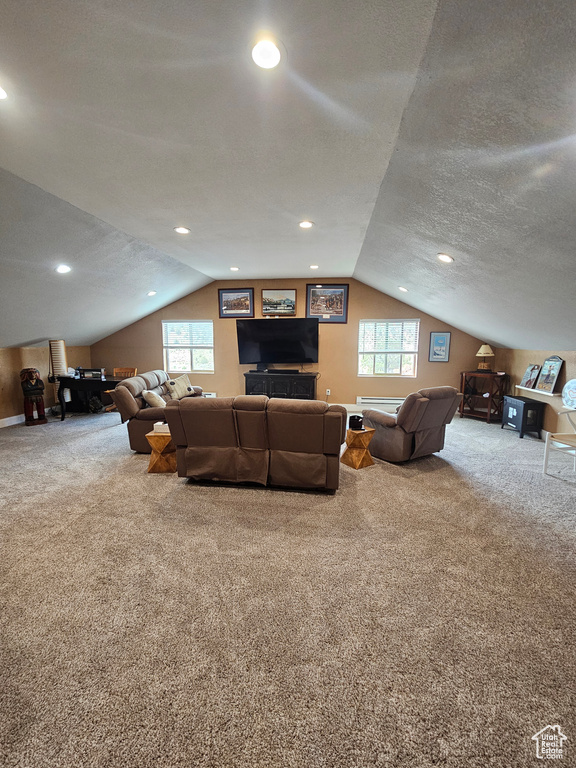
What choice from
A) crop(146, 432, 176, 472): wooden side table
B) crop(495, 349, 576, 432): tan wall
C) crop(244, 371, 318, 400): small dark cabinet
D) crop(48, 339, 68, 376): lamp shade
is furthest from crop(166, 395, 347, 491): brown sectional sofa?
crop(48, 339, 68, 376): lamp shade

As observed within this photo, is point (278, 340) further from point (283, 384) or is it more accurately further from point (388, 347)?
point (388, 347)

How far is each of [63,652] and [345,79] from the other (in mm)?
3188

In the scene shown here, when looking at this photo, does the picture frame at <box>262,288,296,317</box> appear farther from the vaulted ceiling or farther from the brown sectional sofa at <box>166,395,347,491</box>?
the brown sectional sofa at <box>166,395,347,491</box>

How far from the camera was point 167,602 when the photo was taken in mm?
1968

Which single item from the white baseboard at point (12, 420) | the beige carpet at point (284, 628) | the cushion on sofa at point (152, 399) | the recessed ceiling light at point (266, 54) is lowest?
the beige carpet at point (284, 628)

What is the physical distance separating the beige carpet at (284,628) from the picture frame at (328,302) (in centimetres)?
474

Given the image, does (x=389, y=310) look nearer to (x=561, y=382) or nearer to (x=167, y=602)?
(x=561, y=382)

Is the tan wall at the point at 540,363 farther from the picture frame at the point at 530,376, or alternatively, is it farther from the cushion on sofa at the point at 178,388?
the cushion on sofa at the point at 178,388

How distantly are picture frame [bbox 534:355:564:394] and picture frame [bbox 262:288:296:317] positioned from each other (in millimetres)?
4671

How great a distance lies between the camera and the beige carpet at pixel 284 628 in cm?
129

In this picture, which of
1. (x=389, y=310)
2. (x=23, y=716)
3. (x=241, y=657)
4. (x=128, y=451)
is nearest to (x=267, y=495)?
(x=241, y=657)

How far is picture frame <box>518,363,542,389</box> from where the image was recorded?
17.6 feet

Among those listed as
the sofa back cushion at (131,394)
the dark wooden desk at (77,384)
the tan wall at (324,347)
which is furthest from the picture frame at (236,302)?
Answer: the dark wooden desk at (77,384)

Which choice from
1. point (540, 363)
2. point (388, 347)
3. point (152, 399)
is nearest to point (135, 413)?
point (152, 399)
